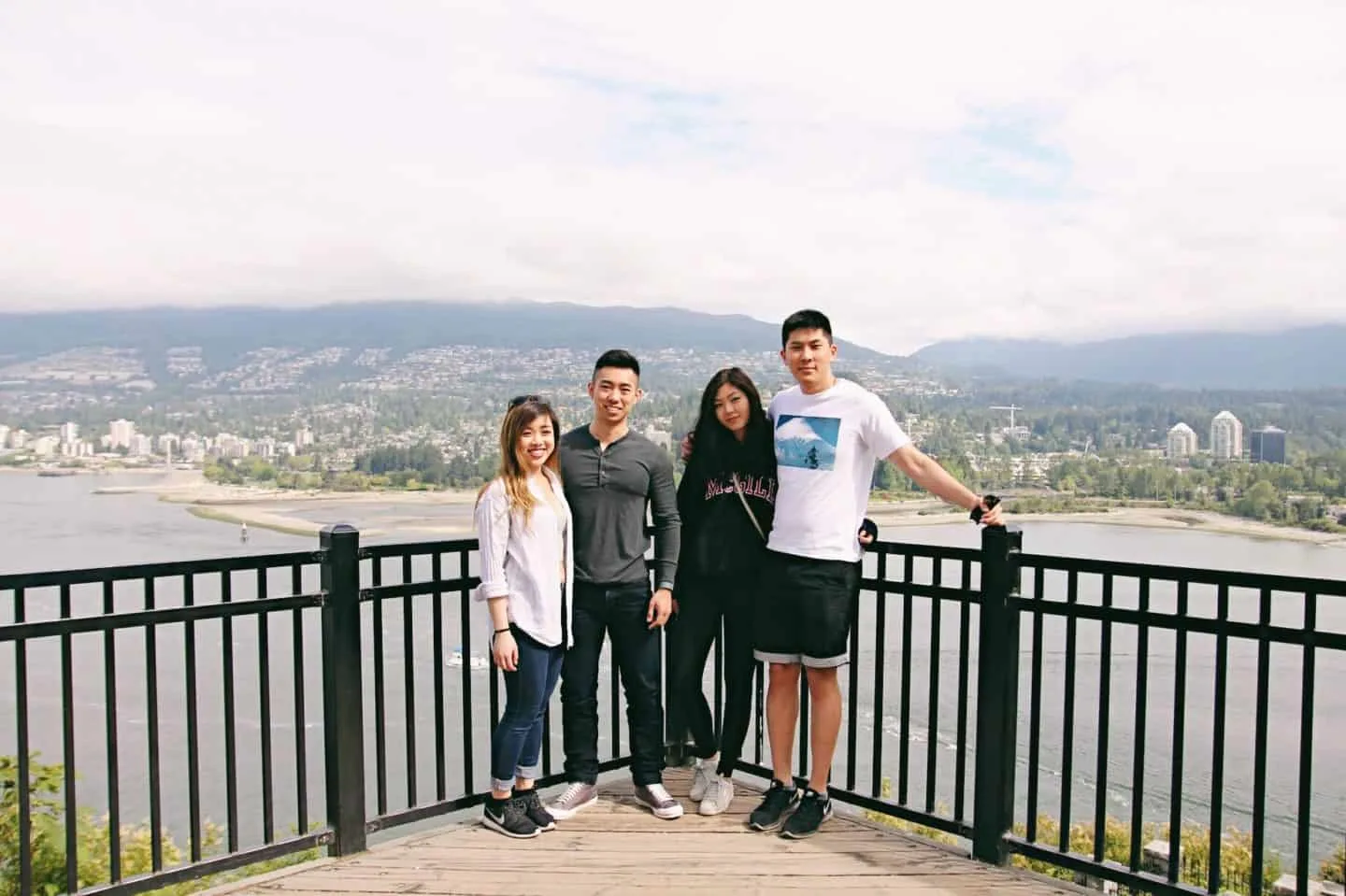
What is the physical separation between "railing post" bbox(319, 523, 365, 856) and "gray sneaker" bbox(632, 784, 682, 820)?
2.34 feet

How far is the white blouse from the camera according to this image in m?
3.39

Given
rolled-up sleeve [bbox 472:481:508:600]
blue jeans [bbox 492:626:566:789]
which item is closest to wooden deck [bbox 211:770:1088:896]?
blue jeans [bbox 492:626:566:789]

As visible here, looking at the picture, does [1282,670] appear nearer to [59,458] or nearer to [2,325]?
[59,458]

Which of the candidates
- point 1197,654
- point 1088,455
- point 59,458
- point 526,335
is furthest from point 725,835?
point 526,335

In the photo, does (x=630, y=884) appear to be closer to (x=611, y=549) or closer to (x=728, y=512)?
(x=611, y=549)

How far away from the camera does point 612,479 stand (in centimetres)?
362

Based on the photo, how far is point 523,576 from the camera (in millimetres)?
3447

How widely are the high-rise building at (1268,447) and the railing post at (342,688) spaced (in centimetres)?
9030

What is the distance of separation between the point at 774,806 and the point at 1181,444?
313 feet

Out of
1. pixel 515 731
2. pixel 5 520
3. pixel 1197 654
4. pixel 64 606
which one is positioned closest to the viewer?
pixel 64 606

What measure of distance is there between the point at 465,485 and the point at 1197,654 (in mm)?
57817

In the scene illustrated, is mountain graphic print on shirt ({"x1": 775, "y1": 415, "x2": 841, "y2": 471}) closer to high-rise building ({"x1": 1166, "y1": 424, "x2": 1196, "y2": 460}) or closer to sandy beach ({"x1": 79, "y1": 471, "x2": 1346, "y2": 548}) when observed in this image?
sandy beach ({"x1": 79, "y1": 471, "x2": 1346, "y2": 548})

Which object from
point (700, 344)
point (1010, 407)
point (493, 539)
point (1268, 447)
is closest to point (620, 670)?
point (493, 539)

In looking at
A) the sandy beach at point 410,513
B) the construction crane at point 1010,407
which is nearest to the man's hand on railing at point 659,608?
the sandy beach at point 410,513
